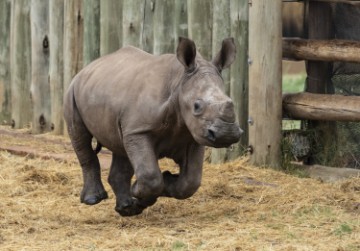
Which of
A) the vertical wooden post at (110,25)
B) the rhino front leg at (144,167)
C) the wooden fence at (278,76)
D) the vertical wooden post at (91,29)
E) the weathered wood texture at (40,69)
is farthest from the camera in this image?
the weathered wood texture at (40,69)

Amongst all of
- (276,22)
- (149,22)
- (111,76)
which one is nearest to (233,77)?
(276,22)

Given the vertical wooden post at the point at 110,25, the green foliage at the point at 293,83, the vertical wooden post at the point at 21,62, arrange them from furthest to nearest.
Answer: the green foliage at the point at 293,83 → the vertical wooden post at the point at 21,62 → the vertical wooden post at the point at 110,25

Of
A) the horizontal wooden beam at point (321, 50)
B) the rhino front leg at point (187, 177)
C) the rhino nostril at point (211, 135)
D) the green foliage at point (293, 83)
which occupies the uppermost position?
the horizontal wooden beam at point (321, 50)

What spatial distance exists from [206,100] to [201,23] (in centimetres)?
320

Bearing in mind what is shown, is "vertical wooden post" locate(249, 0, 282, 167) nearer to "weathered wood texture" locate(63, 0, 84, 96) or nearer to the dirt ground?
the dirt ground

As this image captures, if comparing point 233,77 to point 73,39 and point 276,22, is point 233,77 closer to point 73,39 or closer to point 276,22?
point 276,22

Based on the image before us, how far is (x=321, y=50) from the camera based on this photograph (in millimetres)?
8531

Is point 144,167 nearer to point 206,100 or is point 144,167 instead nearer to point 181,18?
point 206,100

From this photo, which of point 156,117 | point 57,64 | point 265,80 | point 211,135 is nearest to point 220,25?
point 265,80

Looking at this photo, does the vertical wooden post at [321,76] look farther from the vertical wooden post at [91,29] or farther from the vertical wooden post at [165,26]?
the vertical wooden post at [91,29]

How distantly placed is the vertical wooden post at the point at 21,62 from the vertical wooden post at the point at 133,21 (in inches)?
76.1

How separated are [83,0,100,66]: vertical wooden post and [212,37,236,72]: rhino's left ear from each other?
164 inches

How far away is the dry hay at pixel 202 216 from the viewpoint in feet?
19.9

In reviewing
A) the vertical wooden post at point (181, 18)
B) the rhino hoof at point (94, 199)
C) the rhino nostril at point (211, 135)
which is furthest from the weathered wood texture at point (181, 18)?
the rhino nostril at point (211, 135)
